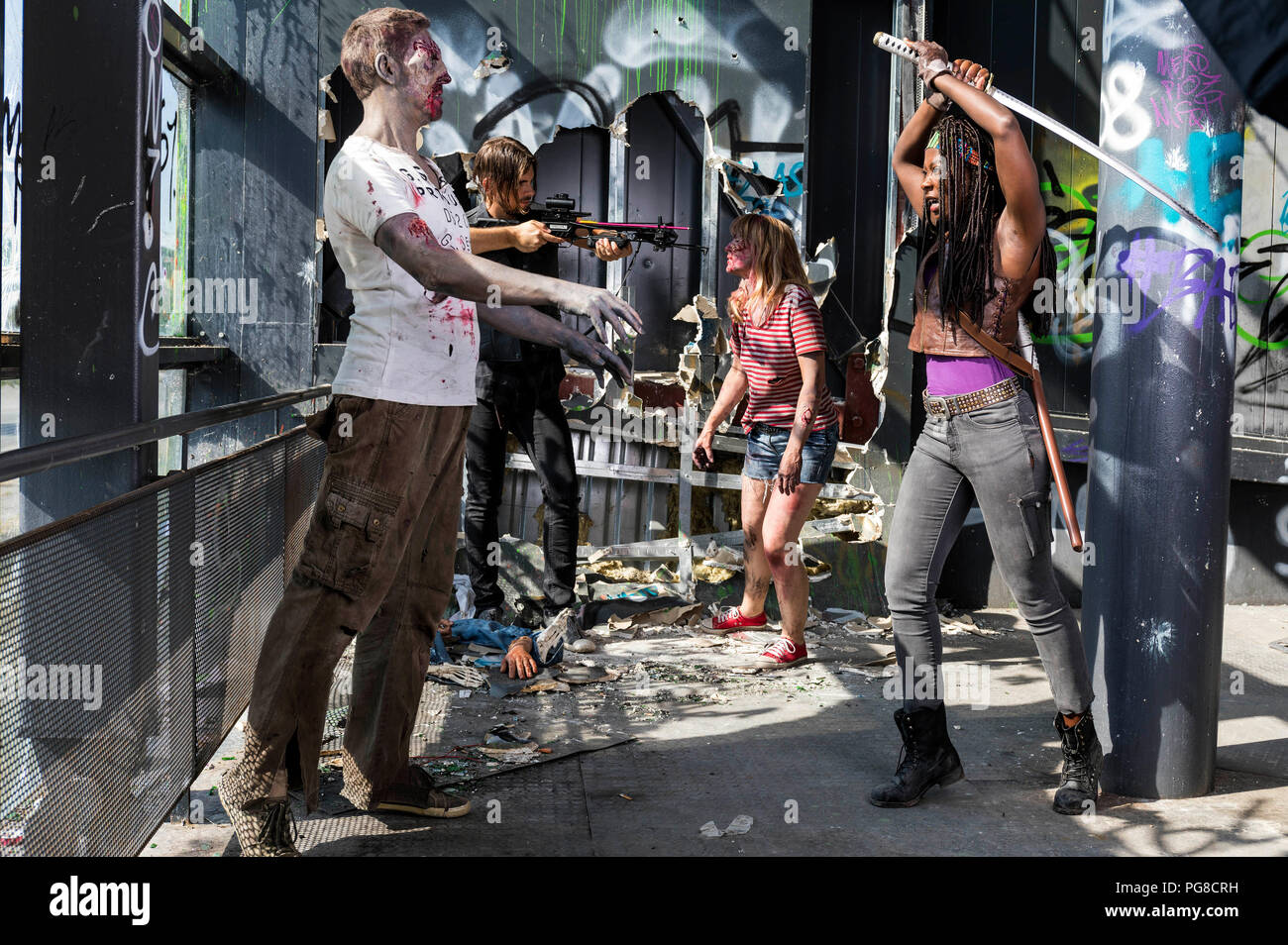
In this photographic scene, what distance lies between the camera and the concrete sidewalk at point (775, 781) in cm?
358

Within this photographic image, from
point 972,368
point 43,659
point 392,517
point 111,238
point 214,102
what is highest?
point 214,102

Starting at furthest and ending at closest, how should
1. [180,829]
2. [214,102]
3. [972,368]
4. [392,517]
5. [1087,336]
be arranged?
[1087,336] → [214,102] → [972,368] → [180,829] → [392,517]

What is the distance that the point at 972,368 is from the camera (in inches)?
152

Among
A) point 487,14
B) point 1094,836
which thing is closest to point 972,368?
point 1094,836

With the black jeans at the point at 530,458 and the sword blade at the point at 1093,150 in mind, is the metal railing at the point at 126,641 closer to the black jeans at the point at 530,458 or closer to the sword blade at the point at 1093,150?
the black jeans at the point at 530,458

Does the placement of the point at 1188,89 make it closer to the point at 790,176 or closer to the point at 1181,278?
the point at 1181,278

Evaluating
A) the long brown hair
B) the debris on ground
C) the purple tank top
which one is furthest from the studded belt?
the long brown hair

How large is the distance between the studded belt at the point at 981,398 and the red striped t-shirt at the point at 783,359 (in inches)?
79.4

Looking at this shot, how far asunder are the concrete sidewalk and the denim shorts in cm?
98

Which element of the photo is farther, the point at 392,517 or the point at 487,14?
the point at 487,14

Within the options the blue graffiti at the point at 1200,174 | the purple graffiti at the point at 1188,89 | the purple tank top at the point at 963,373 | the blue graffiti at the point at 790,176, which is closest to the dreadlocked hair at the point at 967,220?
the purple tank top at the point at 963,373

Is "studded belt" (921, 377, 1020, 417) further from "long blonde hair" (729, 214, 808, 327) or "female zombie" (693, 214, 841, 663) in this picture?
"long blonde hair" (729, 214, 808, 327)

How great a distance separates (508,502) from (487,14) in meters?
2.85

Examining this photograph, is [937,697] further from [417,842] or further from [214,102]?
[214,102]
